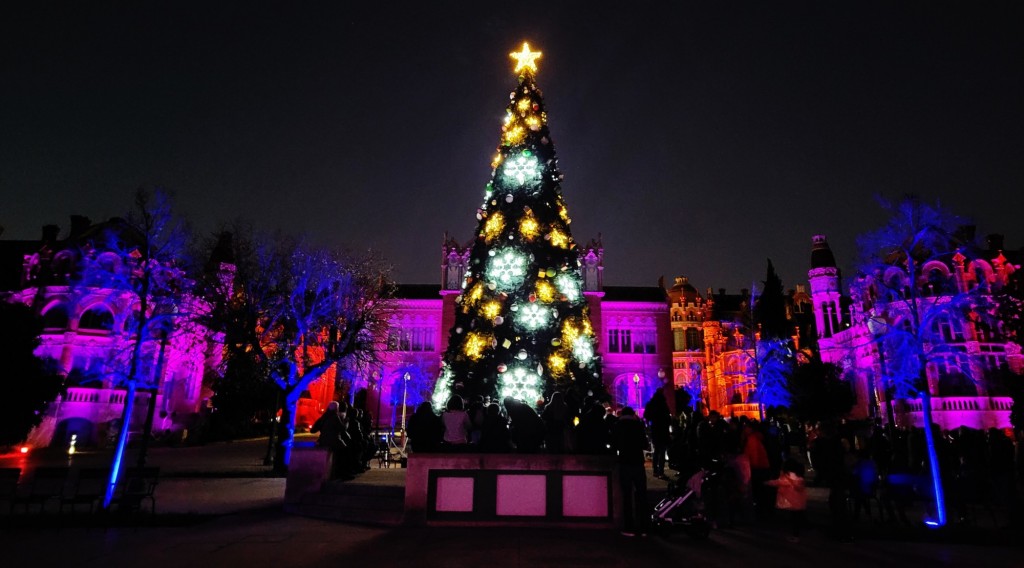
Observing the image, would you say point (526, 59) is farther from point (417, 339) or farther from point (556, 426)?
point (417, 339)

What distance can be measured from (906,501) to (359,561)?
11.1 metres

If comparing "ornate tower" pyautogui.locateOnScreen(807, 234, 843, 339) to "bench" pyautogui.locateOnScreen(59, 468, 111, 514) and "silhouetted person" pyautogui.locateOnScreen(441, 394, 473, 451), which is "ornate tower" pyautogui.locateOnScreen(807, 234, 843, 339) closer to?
"silhouetted person" pyautogui.locateOnScreen(441, 394, 473, 451)

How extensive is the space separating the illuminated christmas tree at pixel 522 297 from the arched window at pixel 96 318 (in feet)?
98.5

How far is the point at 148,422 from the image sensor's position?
14.8 m

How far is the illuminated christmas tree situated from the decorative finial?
2.32 meters

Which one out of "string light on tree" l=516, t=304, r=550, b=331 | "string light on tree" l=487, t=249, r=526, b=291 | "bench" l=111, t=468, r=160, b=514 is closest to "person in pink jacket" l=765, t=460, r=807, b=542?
"string light on tree" l=516, t=304, r=550, b=331

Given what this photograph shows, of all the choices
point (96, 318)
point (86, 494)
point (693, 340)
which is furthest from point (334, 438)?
point (693, 340)

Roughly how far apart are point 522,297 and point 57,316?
3557 centimetres

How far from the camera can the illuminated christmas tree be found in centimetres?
1898

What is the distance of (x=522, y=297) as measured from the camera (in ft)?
64.9

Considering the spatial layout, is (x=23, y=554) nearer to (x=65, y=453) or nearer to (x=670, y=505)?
(x=670, y=505)

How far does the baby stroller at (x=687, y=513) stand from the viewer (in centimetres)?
937

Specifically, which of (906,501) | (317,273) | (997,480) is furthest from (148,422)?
(997,480)

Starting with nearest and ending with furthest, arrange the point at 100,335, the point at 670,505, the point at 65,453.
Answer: the point at 670,505 → the point at 65,453 → the point at 100,335
